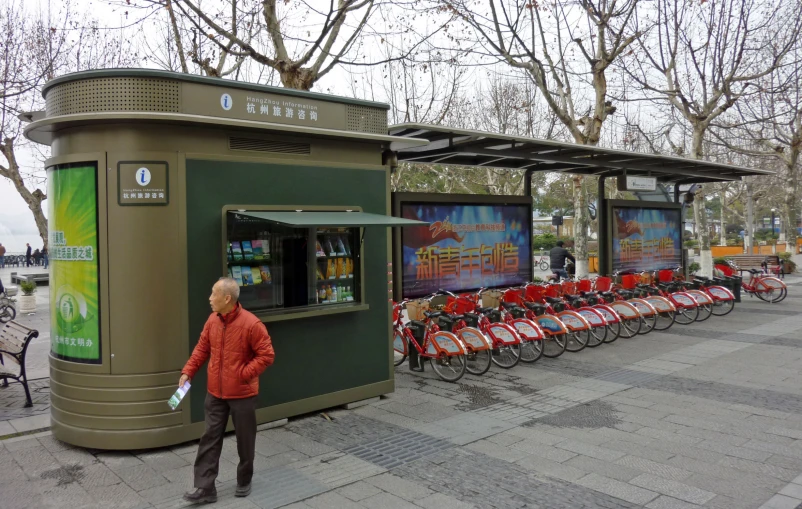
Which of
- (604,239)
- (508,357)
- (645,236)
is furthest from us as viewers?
(645,236)

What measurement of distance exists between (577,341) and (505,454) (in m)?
4.90

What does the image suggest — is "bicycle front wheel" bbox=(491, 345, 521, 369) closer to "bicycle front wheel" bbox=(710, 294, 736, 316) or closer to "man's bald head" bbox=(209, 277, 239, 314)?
"man's bald head" bbox=(209, 277, 239, 314)

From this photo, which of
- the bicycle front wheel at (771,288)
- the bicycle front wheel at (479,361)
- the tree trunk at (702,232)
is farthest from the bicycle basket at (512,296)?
the tree trunk at (702,232)

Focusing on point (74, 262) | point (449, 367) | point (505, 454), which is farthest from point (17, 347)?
point (505, 454)

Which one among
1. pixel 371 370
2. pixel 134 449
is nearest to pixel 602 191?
pixel 371 370

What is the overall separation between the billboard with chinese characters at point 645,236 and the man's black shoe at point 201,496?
34.6ft

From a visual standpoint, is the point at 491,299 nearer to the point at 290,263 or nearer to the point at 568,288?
the point at 568,288

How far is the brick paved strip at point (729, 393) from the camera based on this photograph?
668cm

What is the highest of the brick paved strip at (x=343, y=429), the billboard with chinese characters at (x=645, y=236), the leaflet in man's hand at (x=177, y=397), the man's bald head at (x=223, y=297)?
the billboard with chinese characters at (x=645, y=236)

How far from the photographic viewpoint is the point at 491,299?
33.1ft

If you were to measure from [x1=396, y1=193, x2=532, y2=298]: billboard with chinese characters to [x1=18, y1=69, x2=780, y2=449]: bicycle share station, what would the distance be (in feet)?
5.67

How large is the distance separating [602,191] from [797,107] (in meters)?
14.4

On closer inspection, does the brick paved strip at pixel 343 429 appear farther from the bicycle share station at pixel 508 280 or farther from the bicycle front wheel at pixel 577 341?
the bicycle front wheel at pixel 577 341

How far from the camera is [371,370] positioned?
6941mm
